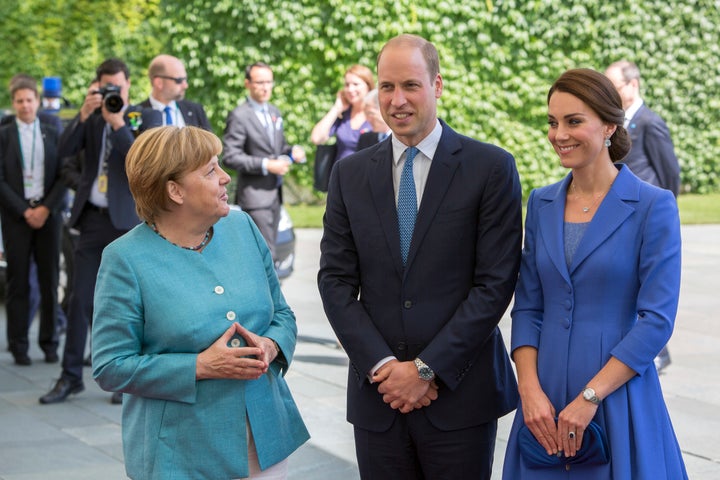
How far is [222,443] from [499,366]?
38.4 inches

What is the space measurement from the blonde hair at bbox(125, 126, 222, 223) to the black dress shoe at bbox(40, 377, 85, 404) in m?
4.17

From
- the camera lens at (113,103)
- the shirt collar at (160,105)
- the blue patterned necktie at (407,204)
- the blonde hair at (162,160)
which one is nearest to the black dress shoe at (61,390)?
the camera lens at (113,103)

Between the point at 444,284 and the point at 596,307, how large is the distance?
0.49 m

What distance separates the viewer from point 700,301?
10.4 m

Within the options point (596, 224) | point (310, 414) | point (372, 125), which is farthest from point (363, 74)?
point (596, 224)

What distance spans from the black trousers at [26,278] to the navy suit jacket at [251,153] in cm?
169

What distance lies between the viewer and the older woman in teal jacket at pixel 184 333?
3.44 meters

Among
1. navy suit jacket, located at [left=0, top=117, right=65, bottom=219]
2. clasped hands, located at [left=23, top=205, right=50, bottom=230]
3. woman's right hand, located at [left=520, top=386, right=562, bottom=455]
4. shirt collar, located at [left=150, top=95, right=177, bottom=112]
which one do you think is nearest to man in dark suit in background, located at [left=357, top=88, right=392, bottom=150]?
shirt collar, located at [left=150, top=95, right=177, bottom=112]

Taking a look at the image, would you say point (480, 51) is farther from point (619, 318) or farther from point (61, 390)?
point (619, 318)

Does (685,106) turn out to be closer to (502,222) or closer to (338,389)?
A: (338,389)

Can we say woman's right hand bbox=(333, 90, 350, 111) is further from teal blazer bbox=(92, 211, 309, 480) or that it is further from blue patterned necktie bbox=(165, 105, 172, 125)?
teal blazer bbox=(92, 211, 309, 480)

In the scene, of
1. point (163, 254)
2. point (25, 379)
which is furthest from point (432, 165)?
point (25, 379)

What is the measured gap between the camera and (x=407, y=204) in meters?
3.79

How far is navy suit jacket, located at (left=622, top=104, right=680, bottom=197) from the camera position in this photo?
25.4ft
